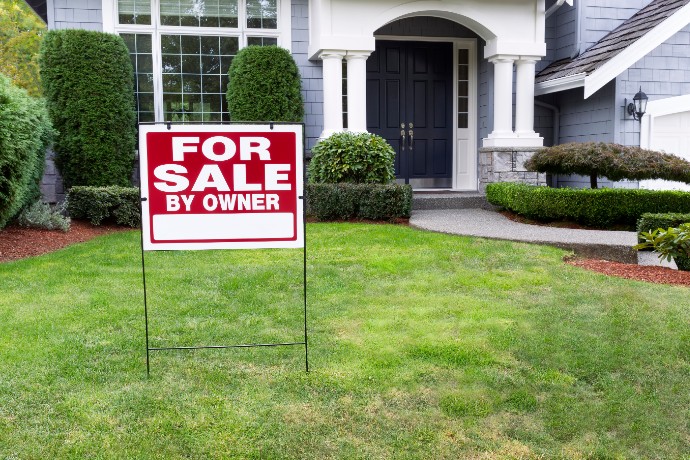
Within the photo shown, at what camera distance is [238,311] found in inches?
195

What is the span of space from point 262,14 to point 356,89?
2.02m

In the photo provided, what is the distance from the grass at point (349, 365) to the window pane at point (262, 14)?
5820 millimetres

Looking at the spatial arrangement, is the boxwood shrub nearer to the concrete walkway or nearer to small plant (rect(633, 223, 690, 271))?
the concrete walkway

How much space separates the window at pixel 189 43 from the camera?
10539mm

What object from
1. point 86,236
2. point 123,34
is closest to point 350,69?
point 123,34

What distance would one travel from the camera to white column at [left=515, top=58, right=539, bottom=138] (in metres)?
11.0

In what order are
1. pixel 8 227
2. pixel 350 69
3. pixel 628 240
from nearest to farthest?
pixel 628 240
pixel 8 227
pixel 350 69

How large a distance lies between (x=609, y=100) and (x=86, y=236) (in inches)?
308

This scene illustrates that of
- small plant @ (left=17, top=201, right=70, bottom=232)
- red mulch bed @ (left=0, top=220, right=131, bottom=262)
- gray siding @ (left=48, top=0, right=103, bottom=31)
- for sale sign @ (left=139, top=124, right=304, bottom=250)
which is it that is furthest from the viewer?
gray siding @ (left=48, top=0, right=103, bottom=31)

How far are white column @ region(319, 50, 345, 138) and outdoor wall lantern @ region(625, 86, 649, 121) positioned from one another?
14.3 feet

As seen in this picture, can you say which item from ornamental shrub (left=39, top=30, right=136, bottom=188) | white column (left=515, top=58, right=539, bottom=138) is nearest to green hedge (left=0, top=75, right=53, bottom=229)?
ornamental shrub (left=39, top=30, right=136, bottom=188)

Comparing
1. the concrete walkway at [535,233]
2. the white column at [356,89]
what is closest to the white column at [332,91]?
the white column at [356,89]

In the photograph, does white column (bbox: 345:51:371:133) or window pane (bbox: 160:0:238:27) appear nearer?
white column (bbox: 345:51:371:133)

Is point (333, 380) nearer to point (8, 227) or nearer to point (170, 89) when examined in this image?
point (8, 227)
